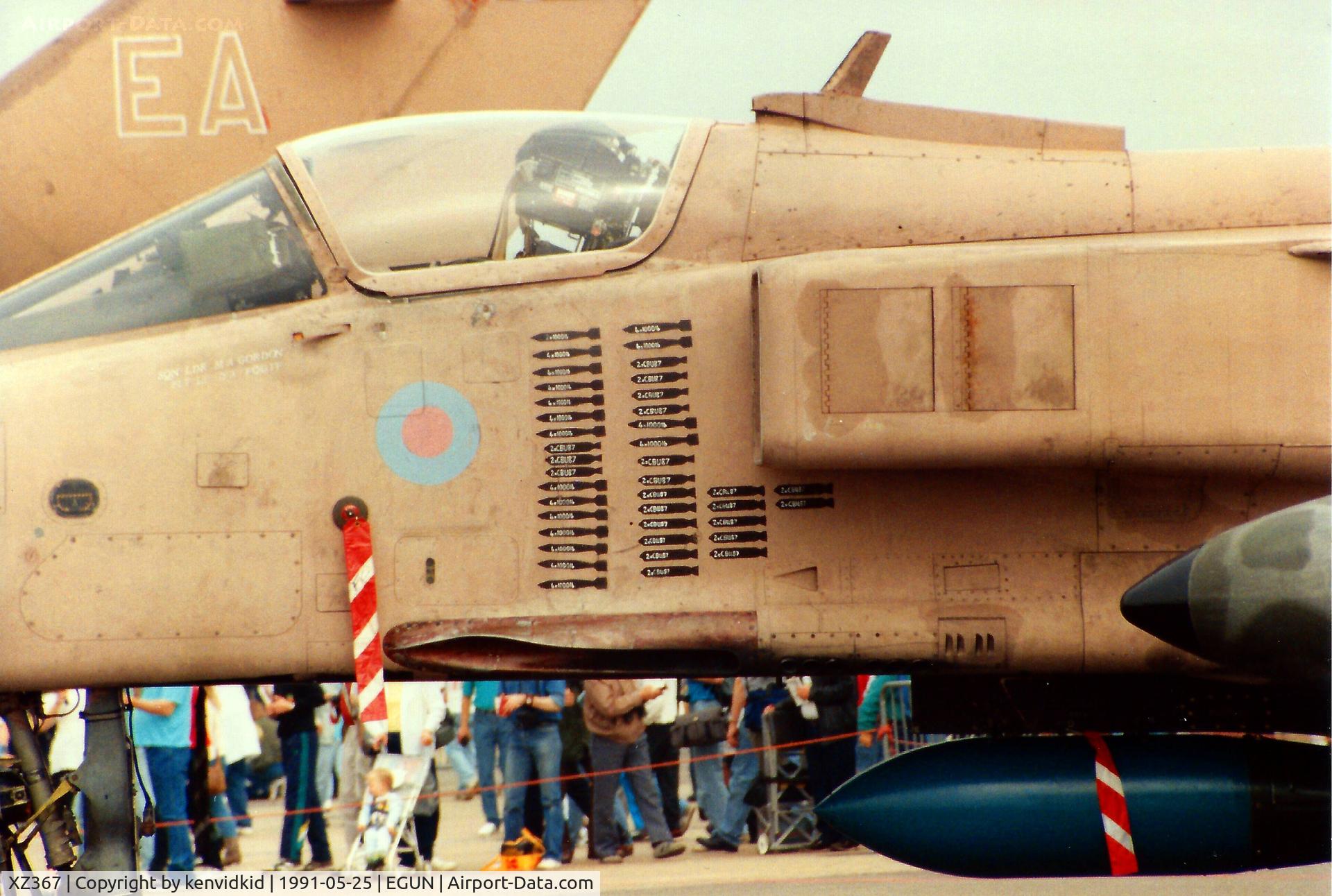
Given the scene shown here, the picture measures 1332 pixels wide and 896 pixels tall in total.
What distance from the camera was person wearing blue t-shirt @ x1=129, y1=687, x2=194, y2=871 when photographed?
8.98m

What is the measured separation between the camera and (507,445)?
532cm

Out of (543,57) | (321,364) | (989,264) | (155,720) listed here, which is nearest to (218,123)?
(543,57)

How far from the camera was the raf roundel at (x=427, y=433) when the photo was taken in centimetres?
529

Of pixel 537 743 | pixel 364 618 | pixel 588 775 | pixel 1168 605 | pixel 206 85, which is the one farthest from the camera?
pixel 588 775

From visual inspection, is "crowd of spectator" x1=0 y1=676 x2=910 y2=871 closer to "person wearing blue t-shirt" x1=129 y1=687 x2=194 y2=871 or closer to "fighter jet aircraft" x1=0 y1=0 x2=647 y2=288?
"person wearing blue t-shirt" x1=129 y1=687 x2=194 y2=871

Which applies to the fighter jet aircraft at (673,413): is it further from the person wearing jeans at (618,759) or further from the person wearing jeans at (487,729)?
the person wearing jeans at (487,729)

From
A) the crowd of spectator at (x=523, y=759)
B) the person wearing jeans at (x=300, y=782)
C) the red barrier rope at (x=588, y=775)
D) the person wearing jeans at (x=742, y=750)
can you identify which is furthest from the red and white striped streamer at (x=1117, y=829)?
the person wearing jeans at (x=300, y=782)

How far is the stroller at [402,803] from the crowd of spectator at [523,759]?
0.02m

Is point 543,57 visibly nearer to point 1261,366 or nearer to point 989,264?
point 989,264

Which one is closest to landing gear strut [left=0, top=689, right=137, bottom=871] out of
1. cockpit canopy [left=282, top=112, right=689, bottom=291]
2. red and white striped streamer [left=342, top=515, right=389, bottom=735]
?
red and white striped streamer [left=342, top=515, right=389, bottom=735]

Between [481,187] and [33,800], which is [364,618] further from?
[481,187]

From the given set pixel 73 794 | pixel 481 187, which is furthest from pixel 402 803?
pixel 481 187

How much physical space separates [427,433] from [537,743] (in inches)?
203

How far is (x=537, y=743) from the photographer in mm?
10023
